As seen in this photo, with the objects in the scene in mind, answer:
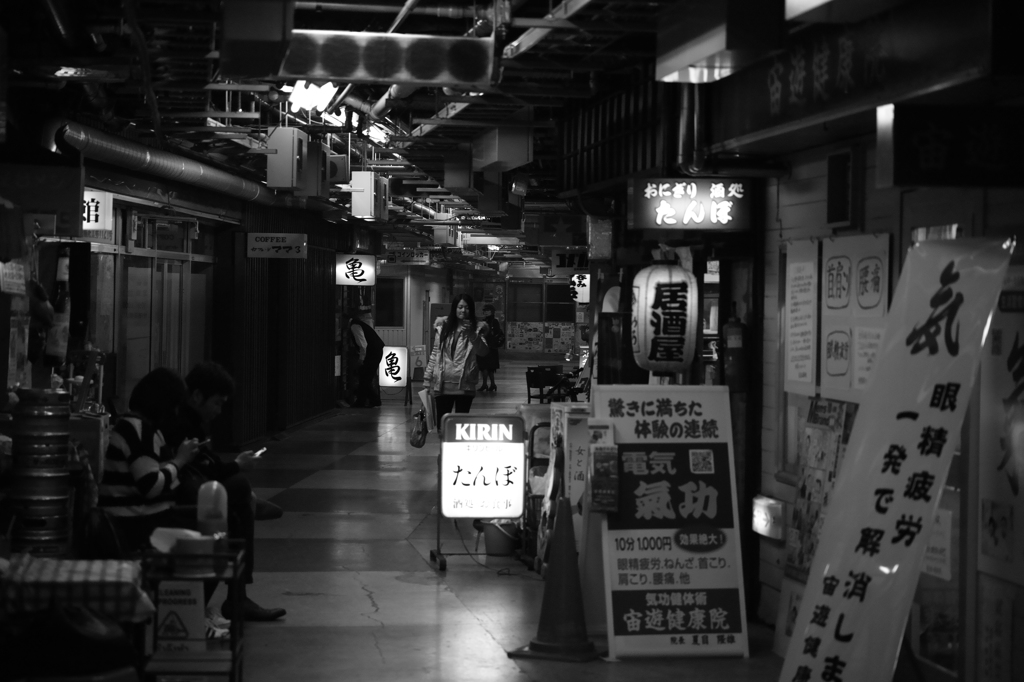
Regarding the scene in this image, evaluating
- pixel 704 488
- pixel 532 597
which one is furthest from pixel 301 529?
pixel 704 488

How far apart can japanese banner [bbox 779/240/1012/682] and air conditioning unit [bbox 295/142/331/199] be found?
27.5 ft

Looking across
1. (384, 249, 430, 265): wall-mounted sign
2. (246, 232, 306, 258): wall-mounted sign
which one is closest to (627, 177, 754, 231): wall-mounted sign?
(246, 232, 306, 258): wall-mounted sign

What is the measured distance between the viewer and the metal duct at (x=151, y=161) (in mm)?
10422

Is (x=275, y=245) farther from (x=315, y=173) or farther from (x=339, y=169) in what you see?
(x=315, y=173)

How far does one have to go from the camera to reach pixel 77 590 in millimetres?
4867

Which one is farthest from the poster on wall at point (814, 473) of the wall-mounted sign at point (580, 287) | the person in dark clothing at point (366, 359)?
the wall-mounted sign at point (580, 287)

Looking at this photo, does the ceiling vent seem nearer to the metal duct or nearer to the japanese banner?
the japanese banner

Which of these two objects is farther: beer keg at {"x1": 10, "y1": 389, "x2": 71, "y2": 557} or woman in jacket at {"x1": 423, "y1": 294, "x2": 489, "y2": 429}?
woman in jacket at {"x1": 423, "y1": 294, "x2": 489, "y2": 429}

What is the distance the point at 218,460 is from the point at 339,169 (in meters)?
7.18

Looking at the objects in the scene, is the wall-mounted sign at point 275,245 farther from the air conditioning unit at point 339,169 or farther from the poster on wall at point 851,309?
the poster on wall at point 851,309

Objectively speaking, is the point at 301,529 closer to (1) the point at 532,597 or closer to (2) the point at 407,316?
(1) the point at 532,597

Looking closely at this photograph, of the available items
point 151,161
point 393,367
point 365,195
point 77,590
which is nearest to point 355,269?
point 393,367

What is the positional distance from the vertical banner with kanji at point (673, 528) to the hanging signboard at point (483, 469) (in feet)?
7.70

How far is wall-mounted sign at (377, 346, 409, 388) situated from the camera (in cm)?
2484
